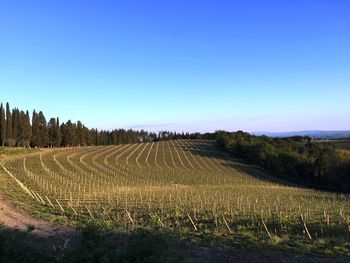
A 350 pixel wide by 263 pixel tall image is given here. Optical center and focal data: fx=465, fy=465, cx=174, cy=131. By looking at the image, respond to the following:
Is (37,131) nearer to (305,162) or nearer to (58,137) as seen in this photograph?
(58,137)

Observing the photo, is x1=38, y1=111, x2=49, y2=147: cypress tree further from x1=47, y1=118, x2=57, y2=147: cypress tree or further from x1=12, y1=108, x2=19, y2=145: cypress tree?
x1=12, y1=108, x2=19, y2=145: cypress tree

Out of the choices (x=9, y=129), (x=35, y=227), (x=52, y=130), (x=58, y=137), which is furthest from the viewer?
(x=58, y=137)

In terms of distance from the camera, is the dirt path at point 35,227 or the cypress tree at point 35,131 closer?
the dirt path at point 35,227

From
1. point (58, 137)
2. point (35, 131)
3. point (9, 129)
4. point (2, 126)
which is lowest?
point (58, 137)

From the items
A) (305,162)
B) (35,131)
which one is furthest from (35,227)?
(35,131)

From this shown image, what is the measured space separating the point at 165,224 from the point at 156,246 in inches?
423

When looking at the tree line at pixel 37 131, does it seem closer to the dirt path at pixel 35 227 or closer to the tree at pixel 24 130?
the tree at pixel 24 130

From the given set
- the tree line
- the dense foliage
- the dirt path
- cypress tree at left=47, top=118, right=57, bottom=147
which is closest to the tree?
the tree line

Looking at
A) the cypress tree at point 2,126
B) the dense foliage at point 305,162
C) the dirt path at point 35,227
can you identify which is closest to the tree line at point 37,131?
the cypress tree at point 2,126

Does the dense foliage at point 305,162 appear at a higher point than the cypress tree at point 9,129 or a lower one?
lower

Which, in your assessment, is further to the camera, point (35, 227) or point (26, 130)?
point (26, 130)

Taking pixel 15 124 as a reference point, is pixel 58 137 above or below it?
below

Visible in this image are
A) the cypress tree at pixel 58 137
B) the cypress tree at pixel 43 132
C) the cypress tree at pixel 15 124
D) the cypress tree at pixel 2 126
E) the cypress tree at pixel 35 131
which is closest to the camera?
the cypress tree at pixel 2 126

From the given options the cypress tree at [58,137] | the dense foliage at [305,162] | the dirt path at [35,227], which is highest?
the cypress tree at [58,137]
